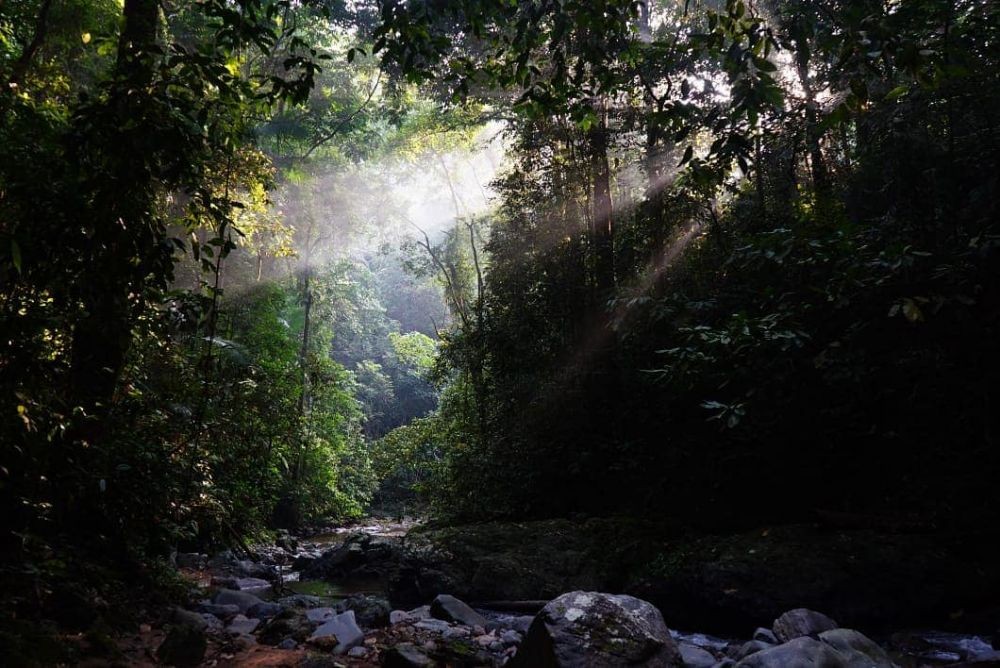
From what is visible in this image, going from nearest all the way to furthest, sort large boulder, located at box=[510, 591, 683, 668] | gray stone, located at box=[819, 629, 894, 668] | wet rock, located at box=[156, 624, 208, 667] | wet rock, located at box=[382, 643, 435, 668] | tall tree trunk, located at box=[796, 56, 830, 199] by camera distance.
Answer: large boulder, located at box=[510, 591, 683, 668]
gray stone, located at box=[819, 629, 894, 668]
wet rock, located at box=[156, 624, 208, 667]
wet rock, located at box=[382, 643, 435, 668]
tall tree trunk, located at box=[796, 56, 830, 199]

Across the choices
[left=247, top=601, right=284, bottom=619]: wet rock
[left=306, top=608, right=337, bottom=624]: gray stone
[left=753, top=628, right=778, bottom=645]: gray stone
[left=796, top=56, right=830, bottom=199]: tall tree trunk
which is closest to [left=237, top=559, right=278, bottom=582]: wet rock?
[left=247, top=601, right=284, bottom=619]: wet rock

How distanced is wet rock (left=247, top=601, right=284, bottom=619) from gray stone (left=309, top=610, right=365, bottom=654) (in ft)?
3.94

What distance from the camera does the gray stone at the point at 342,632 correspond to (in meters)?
4.99

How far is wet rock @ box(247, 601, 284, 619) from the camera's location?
6281 millimetres

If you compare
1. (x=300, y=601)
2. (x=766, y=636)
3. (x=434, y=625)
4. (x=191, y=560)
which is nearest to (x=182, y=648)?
(x=434, y=625)

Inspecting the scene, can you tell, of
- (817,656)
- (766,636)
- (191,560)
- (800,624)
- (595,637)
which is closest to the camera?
(817,656)

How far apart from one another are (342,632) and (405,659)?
3.42ft

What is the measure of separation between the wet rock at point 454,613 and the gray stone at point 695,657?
1936 mm

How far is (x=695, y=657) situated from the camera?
4.89m

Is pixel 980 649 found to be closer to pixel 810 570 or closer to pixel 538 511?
pixel 810 570

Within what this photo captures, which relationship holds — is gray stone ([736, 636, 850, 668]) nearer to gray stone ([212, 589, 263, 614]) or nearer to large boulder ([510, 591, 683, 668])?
large boulder ([510, 591, 683, 668])

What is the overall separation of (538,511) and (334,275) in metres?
17.2

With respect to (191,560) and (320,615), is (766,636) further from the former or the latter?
(191,560)

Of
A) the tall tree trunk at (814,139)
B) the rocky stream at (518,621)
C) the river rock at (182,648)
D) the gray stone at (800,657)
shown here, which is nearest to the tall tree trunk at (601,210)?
the tall tree trunk at (814,139)
